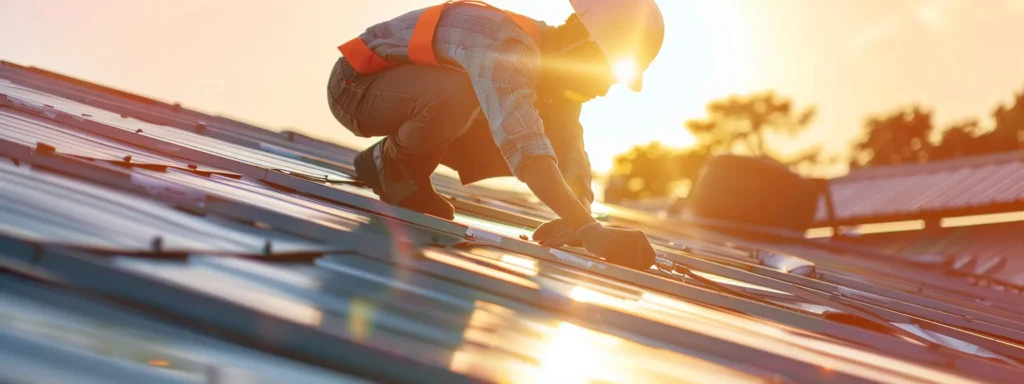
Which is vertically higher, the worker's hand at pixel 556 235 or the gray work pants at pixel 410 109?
the gray work pants at pixel 410 109

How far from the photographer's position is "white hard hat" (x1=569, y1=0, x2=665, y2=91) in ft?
9.77

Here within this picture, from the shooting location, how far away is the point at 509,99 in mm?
2727

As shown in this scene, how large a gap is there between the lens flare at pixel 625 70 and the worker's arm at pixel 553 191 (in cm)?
55

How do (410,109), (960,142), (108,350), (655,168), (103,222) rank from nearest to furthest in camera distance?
(108,350) → (103,222) → (410,109) → (960,142) → (655,168)

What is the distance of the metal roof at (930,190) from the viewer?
358 inches

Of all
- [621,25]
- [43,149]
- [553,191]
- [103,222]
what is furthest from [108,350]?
[621,25]

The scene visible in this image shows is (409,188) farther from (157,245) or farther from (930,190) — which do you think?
(930,190)

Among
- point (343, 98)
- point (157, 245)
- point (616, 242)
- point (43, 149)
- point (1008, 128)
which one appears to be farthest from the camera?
point (1008, 128)

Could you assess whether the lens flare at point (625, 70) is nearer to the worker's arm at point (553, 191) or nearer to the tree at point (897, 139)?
the worker's arm at point (553, 191)

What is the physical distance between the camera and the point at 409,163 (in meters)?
3.37

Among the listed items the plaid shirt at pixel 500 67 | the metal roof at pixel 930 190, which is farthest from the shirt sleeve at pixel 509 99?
the metal roof at pixel 930 190

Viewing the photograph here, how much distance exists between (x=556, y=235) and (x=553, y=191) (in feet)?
1.28

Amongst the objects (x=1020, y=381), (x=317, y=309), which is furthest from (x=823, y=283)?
(x=317, y=309)

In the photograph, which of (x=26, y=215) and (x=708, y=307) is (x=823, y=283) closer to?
(x=708, y=307)
